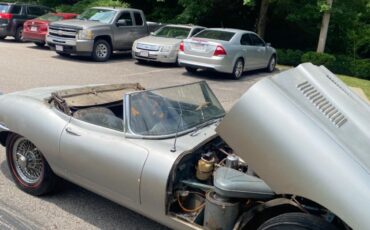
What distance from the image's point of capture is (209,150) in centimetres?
344

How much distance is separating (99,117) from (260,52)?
1070 cm

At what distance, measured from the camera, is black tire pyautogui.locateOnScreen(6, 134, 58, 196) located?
395 centimetres

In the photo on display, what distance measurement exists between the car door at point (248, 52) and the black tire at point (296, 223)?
1029 centimetres

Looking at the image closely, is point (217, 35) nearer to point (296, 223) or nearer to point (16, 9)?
point (16, 9)

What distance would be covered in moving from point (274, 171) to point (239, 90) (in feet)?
28.0

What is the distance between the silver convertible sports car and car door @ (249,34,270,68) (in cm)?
970

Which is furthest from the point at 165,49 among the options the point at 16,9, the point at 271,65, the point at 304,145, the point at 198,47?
the point at 304,145

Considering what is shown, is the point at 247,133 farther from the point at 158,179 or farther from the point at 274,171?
the point at 158,179

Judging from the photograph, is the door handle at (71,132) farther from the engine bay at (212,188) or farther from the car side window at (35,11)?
the car side window at (35,11)

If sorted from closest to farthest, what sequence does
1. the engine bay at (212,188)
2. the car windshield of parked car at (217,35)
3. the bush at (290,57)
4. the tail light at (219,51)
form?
the engine bay at (212,188) → the tail light at (219,51) → the car windshield of parked car at (217,35) → the bush at (290,57)

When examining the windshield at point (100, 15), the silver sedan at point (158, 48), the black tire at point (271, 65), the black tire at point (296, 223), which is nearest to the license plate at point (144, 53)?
the silver sedan at point (158, 48)

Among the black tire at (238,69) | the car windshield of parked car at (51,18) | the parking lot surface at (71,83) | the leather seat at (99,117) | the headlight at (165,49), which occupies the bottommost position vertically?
the parking lot surface at (71,83)

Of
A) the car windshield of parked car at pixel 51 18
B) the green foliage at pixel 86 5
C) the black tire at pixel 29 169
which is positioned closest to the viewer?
the black tire at pixel 29 169

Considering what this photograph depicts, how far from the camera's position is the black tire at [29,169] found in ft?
13.0
